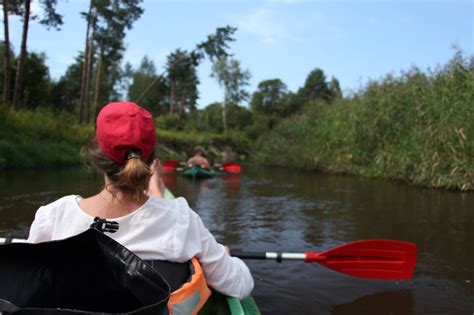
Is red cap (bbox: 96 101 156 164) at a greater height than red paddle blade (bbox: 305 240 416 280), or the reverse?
red cap (bbox: 96 101 156 164)

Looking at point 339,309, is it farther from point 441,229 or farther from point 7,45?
point 7,45

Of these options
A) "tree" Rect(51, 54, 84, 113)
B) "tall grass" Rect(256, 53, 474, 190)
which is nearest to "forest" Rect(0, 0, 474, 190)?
"tall grass" Rect(256, 53, 474, 190)

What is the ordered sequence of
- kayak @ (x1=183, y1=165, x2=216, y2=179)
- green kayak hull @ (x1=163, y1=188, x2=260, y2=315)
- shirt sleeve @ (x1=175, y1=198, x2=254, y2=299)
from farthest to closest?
1. kayak @ (x1=183, y1=165, x2=216, y2=179)
2. green kayak hull @ (x1=163, y1=188, x2=260, y2=315)
3. shirt sleeve @ (x1=175, y1=198, x2=254, y2=299)

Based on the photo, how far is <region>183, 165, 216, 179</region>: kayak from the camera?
10.9 metres

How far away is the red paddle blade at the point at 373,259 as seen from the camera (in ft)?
9.75

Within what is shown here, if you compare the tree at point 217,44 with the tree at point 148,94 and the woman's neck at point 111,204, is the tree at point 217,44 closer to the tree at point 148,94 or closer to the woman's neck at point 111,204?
the tree at point 148,94

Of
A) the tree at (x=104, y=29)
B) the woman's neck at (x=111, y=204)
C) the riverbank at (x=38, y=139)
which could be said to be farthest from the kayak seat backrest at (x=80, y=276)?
the tree at (x=104, y=29)

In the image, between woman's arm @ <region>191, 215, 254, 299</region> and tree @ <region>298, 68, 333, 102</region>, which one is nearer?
woman's arm @ <region>191, 215, 254, 299</region>

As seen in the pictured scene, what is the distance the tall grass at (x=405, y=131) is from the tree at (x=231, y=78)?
3456 cm

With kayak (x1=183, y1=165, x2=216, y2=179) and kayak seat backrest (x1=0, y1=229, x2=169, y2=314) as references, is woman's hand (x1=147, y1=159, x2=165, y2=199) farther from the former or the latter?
kayak (x1=183, y1=165, x2=216, y2=179)

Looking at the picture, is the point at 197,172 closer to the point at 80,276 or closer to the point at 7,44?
the point at 7,44

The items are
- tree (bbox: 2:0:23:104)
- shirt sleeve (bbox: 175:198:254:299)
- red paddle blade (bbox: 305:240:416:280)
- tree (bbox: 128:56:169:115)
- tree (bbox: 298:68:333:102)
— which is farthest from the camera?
tree (bbox: 298:68:333:102)

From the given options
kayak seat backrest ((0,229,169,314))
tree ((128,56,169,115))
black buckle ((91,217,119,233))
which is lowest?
kayak seat backrest ((0,229,169,314))

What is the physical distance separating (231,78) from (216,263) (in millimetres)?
49811
